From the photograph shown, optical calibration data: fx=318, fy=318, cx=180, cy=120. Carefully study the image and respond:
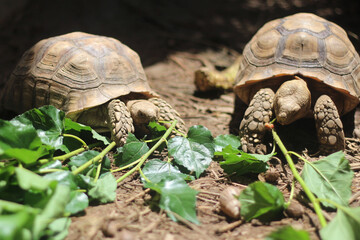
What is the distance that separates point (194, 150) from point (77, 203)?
86 cm

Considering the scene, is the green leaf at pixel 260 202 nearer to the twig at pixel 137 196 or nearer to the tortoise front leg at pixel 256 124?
the twig at pixel 137 196

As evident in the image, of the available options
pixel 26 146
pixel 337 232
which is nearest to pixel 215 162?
pixel 337 232

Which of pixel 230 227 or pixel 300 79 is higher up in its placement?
pixel 300 79

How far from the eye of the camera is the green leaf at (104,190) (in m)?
1.75

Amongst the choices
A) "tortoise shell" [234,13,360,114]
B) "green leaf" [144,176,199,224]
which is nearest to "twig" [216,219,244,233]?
"green leaf" [144,176,199,224]

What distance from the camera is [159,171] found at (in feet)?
6.72

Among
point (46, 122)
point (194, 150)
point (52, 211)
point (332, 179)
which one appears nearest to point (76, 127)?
point (46, 122)

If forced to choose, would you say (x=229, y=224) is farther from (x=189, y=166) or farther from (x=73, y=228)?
(x=73, y=228)

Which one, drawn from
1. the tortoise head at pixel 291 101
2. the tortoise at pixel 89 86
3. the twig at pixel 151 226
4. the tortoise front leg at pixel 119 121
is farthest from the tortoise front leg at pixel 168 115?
the twig at pixel 151 226

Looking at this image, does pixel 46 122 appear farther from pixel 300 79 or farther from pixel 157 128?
pixel 300 79

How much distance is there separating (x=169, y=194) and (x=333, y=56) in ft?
6.10

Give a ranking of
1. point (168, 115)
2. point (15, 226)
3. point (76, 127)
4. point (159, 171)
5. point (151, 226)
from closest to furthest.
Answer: point (15, 226)
point (151, 226)
point (159, 171)
point (76, 127)
point (168, 115)

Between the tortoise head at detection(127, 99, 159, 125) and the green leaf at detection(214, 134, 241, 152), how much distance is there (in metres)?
0.51

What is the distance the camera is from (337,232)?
4.63 feet
